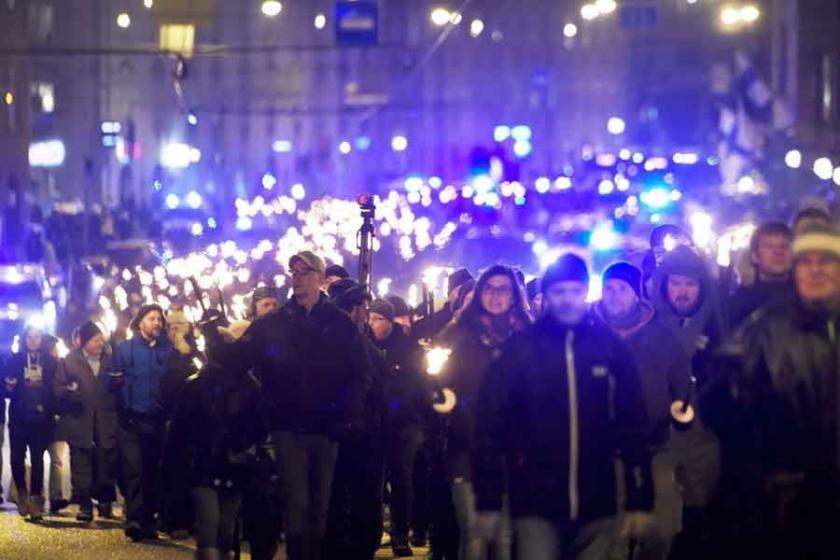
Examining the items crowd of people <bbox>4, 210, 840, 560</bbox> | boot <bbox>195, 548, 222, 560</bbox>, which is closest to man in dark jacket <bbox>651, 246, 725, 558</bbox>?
crowd of people <bbox>4, 210, 840, 560</bbox>

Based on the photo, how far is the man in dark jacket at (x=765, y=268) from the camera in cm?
1048

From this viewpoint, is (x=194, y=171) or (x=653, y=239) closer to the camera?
(x=653, y=239)

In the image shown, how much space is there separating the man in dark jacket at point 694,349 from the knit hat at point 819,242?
3.90 feet

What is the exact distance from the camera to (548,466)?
26.8ft

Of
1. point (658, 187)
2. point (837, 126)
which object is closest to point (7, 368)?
point (658, 187)

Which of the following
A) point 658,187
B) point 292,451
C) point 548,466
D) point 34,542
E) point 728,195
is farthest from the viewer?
point 728,195

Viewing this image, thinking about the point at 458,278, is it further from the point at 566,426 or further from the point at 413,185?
the point at 413,185

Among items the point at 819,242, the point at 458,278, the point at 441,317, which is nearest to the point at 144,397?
the point at 441,317

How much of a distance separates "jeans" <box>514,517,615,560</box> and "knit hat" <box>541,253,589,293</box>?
1090 mm

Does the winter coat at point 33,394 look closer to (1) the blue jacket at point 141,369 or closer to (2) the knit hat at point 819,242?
(1) the blue jacket at point 141,369

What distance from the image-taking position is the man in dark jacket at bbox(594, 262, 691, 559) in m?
9.73

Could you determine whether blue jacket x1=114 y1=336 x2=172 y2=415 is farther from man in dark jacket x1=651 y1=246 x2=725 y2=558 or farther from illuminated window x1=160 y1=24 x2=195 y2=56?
illuminated window x1=160 y1=24 x2=195 y2=56

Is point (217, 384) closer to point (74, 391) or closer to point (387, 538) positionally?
point (387, 538)

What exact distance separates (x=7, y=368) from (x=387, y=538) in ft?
14.0
